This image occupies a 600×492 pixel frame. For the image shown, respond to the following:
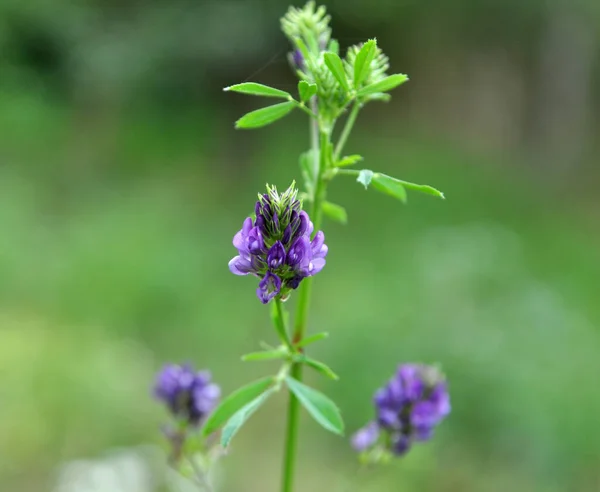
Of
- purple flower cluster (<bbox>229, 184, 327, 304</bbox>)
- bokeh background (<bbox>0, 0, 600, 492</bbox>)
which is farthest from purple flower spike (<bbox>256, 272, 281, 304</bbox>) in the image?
bokeh background (<bbox>0, 0, 600, 492</bbox>)

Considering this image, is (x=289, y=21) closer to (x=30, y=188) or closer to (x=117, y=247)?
(x=117, y=247)

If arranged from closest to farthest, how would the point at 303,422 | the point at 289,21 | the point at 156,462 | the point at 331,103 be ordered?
the point at 331,103
the point at 289,21
the point at 156,462
the point at 303,422

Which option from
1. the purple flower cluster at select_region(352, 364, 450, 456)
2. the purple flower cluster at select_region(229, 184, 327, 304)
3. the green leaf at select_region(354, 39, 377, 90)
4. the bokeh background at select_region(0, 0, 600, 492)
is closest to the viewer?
the purple flower cluster at select_region(229, 184, 327, 304)

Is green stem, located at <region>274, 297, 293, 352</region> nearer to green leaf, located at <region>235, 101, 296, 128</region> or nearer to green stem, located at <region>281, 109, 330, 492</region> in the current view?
green stem, located at <region>281, 109, 330, 492</region>

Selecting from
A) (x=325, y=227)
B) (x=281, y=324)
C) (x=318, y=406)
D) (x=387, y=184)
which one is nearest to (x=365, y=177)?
(x=387, y=184)

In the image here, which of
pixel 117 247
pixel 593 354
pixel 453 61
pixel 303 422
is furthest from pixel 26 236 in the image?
pixel 453 61

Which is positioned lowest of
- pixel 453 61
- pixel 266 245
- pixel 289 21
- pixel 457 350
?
pixel 266 245

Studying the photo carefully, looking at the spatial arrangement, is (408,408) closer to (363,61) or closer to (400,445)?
(400,445)
